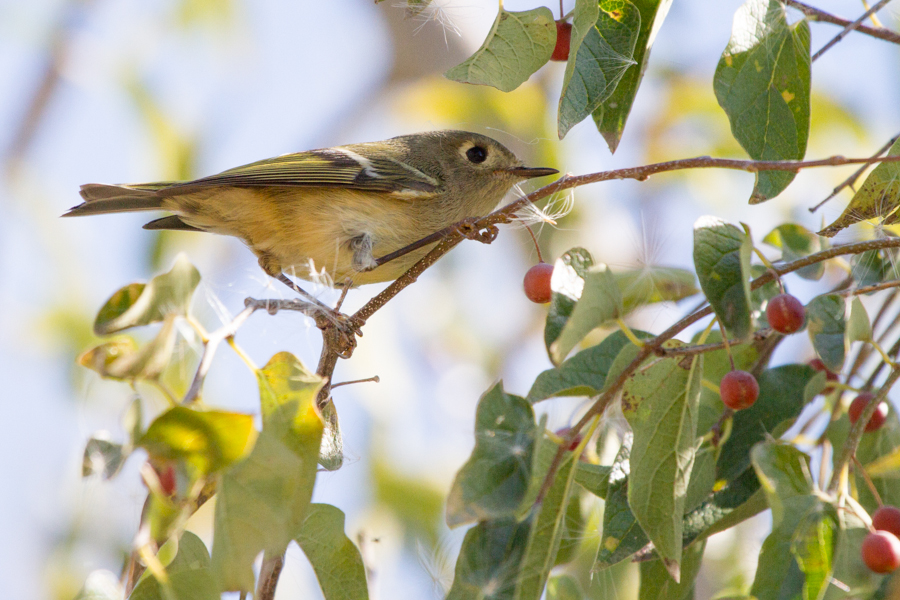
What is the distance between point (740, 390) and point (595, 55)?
0.71 metres

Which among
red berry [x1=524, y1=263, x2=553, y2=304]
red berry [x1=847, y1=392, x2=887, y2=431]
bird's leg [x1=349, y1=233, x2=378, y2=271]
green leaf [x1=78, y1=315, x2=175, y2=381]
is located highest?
bird's leg [x1=349, y1=233, x2=378, y2=271]

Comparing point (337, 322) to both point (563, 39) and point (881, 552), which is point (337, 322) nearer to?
point (563, 39)

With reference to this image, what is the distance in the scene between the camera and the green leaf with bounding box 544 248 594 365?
1.50 metres

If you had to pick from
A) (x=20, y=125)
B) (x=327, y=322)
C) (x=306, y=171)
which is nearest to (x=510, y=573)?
(x=327, y=322)

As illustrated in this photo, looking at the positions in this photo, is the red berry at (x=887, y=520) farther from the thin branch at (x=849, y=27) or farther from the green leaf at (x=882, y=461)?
the thin branch at (x=849, y=27)

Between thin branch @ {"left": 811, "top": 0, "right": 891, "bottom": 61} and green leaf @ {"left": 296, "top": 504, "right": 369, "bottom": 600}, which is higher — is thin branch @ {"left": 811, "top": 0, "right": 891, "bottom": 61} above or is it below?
above

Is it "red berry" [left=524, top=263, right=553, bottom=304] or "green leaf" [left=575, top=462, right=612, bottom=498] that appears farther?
"red berry" [left=524, top=263, right=553, bottom=304]

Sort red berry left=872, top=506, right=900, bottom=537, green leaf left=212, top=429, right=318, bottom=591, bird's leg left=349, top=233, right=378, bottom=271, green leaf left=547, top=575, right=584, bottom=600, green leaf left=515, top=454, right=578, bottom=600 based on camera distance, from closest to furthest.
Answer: green leaf left=212, top=429, right=318, bottom=591
green leaf left=515, top=454, right=578, bottom=600
red berry left=872, top=506, right=900, bottom=537
green leaf left=547, top=575, right=584, bottom=600
bird's leg left=349, top=233, right=378, bottom=271

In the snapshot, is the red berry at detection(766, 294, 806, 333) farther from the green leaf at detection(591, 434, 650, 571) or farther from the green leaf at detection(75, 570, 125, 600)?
the green leaf at detection(75, 570, 125, 600)

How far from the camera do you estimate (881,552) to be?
1.47m

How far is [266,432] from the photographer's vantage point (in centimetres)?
126

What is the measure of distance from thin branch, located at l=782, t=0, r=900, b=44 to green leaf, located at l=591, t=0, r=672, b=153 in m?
0.32

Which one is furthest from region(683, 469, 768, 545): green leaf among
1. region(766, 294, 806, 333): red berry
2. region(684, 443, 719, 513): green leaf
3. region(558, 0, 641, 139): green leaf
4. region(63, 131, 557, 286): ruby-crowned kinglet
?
region(63, 131, 557, 286): ruby-crowned kinglet

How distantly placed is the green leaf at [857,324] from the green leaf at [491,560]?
0.78 m
